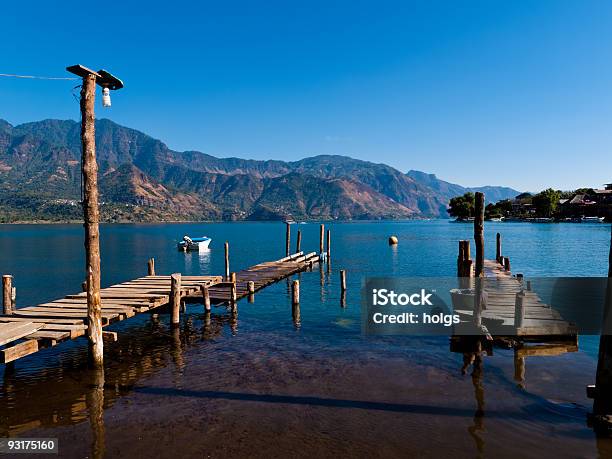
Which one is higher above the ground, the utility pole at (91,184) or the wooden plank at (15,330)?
the utility pole at (91,184)

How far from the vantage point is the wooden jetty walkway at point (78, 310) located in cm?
1283

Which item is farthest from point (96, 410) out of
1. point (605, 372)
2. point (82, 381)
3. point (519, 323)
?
point (519, 323)

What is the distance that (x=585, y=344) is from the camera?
17578 millimetres

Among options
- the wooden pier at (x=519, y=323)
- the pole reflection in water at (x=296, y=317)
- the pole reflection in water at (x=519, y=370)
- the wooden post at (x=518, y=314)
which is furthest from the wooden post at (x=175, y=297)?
the wooden post at (x=518, y=314)

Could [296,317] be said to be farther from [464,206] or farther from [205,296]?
[464,206]

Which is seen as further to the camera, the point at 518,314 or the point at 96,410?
the point at 518,314

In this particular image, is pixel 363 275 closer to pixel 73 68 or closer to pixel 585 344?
pixel 585 344

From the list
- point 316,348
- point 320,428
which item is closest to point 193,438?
point 320,428

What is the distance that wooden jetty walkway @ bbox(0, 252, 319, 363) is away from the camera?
42.1ft

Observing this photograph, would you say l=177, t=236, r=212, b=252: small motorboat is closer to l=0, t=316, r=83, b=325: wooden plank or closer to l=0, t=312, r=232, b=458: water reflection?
l=0, t=312, r=232, b=458: water reflection

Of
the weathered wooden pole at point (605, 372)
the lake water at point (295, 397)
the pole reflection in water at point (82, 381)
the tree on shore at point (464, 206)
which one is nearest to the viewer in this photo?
the weathered wooden pole at point (605, 372)

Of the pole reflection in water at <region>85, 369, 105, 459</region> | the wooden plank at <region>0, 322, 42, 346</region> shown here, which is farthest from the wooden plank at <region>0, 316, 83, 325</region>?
the pole reflection in water at <region>85, 369, 105, 459</region>

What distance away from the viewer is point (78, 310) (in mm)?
16484

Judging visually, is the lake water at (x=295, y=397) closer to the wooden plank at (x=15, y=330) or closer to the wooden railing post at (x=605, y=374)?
the wooden railing post at (x=605, y=374)
